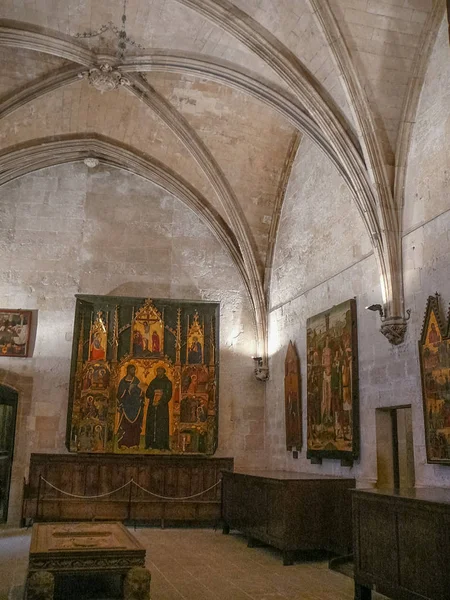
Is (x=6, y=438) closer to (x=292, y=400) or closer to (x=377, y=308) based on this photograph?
(x=292, y=400)

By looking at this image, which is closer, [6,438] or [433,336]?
[433,336]

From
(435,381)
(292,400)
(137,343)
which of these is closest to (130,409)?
(137,343)

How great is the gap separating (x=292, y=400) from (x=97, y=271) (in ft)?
16.2

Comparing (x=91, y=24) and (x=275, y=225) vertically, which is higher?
(x=91, y=24)

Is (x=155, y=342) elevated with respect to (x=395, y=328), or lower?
elevated

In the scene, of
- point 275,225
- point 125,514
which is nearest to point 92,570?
point 125,514

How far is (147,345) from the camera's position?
42.0 ft

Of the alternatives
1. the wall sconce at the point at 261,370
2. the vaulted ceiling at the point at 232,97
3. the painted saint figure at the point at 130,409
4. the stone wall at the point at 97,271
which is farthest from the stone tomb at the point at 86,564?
the wall sconce at the point at 261,370

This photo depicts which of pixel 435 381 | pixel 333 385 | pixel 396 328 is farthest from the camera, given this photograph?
pixel 333 385

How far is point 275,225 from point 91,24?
17.7ft

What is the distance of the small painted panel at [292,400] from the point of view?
439 inches

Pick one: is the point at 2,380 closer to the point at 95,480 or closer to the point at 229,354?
the point at 95,480

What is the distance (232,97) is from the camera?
37.0 feet

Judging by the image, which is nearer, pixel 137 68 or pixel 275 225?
pixel 137 68
